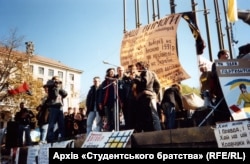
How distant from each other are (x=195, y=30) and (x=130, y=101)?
93.6 inches

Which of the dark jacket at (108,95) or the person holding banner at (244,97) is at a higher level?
the dark jacket at (108,95)

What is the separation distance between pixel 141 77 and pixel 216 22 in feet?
22.2

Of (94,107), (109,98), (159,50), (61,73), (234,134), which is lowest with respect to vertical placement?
(234,134)

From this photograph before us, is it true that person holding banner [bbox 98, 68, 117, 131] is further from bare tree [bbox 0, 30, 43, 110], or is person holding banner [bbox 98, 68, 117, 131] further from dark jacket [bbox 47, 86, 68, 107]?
bare tree [bbox 0, 30, 43, 110]

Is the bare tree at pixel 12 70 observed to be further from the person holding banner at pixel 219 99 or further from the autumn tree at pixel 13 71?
the person holding banner at pixel 219 99

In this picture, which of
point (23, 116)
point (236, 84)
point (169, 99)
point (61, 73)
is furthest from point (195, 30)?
point (61, 73)

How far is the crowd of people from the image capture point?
5.57 metres

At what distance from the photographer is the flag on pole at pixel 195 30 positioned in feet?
23.4

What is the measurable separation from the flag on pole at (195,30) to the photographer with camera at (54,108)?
335cm

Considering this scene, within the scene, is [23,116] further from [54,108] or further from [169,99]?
[169,99]

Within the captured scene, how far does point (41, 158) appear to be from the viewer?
6.97 metres

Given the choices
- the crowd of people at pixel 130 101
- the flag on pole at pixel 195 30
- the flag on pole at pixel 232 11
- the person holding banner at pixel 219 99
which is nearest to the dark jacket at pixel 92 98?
the crowd of people at pixel 130 101

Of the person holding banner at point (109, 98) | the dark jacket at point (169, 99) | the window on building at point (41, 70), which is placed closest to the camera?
the dark jacket at point (169, 99)

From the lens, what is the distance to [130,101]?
6414mm
